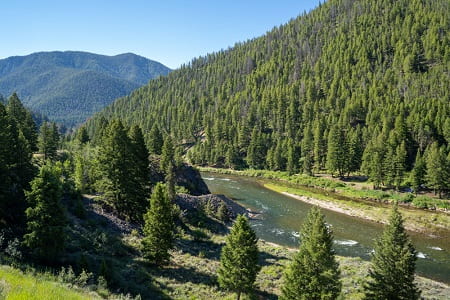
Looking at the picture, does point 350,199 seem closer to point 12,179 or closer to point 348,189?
point 348,189

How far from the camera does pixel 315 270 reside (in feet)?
77.5

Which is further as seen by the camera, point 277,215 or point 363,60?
point 363,60

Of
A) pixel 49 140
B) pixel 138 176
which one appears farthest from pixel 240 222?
pixel 49 140

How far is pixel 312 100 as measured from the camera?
14800cm

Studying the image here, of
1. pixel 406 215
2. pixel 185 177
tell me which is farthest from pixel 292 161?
pixel 185 177

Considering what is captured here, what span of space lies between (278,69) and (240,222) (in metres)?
181

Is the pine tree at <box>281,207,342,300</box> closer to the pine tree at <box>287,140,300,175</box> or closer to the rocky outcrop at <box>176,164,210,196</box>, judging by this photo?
the rocky outcrop at <box>176,164,210,196</box>

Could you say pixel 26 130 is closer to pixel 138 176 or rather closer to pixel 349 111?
pixel 138 176

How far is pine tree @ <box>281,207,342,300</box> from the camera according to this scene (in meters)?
23.2

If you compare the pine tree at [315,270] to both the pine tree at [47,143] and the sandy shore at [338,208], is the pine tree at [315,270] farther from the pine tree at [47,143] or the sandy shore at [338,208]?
the pine tree at [47,143]

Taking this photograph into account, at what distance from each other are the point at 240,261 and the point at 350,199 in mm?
56447

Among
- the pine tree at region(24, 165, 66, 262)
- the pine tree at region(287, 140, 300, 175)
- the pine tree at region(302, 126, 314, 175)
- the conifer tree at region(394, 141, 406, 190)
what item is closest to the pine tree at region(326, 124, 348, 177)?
the pine tree at region(302, 126, 314, 175)

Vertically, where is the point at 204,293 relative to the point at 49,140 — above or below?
below

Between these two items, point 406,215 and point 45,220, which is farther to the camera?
point 406,215
